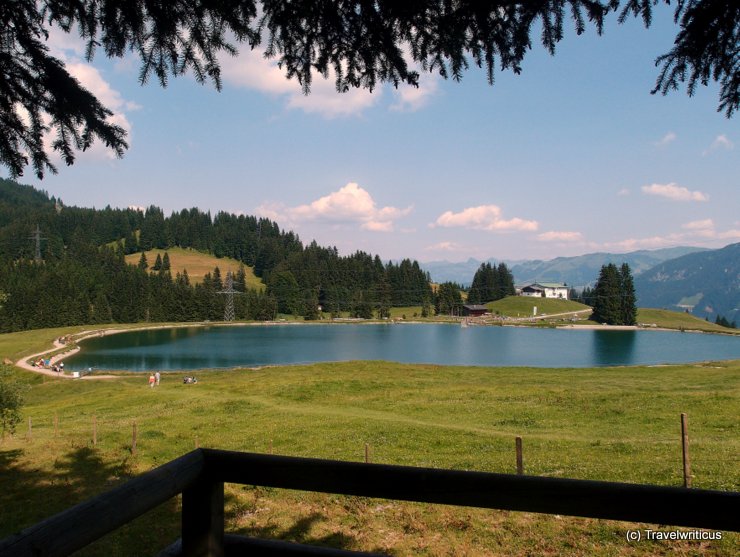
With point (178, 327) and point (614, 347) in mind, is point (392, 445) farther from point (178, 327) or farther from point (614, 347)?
point (178, 327)

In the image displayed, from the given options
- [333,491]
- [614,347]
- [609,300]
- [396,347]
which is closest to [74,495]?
[333,491]

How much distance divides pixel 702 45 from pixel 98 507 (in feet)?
22.5

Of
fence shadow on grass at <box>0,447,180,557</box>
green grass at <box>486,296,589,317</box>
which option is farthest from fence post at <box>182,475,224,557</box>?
green grass at <box>486,296,589,317</box>

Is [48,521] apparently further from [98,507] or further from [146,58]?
[146,58]

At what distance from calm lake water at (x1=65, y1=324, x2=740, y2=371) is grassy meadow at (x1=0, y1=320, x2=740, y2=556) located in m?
39.5

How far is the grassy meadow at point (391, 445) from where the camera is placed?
9.30 meters

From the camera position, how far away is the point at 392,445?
19.3 meters

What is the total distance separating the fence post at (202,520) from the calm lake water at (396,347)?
75.7m

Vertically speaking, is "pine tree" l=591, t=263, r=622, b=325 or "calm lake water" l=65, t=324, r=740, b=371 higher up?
"pine tree" l=591, t=263, r=622, b=325

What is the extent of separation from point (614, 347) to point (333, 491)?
112769 millimetres

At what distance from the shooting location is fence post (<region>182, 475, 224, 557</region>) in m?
2.90

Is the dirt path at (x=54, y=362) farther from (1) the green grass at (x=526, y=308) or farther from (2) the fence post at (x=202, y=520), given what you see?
(1) the green grass at (x=526, y=308)

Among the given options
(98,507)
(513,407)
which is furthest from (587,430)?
(98,507)

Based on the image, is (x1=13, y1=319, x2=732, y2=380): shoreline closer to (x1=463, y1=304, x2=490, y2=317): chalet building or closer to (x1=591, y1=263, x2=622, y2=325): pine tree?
(x1=591, y1=263, x2=622, y2=325): pine tree
